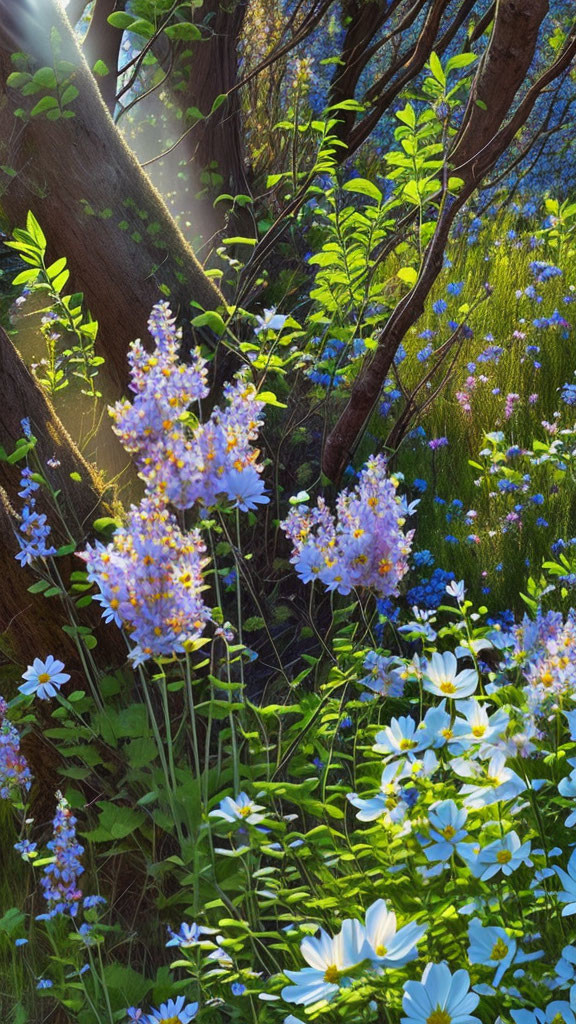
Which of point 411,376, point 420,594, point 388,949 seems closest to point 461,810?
point 388,949

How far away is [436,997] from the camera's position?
1.18 meters

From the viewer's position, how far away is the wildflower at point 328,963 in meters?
1.20

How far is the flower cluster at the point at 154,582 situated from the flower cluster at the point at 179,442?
5 centimetres

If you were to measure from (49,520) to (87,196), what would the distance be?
947mm

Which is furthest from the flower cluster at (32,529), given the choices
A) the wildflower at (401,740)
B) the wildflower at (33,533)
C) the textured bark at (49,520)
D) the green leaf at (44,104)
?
the green leaf at (44,104)

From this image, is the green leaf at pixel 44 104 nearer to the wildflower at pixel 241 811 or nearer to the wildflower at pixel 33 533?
the wildflower at pixel 33 533

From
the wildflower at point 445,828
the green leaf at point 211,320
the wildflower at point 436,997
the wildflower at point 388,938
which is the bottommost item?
the wildflower at point 436,997

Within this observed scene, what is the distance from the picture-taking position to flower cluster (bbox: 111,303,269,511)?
1.29 m

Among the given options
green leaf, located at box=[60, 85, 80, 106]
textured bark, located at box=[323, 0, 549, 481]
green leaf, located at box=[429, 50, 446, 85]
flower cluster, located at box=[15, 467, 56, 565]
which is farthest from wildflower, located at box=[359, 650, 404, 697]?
green leaf, located at box=[60, 85, 80, 106]

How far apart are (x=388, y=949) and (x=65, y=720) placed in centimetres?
A: 99

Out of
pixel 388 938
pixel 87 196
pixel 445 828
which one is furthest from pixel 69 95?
pixel 388 938

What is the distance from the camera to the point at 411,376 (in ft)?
11.7

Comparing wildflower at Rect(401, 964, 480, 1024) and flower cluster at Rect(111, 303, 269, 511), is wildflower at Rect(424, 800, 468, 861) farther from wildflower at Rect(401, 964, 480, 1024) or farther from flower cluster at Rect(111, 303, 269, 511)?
flower cluster at Rect(111, 303, 269, 511)

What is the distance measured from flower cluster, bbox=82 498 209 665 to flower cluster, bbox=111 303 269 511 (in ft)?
0.15
